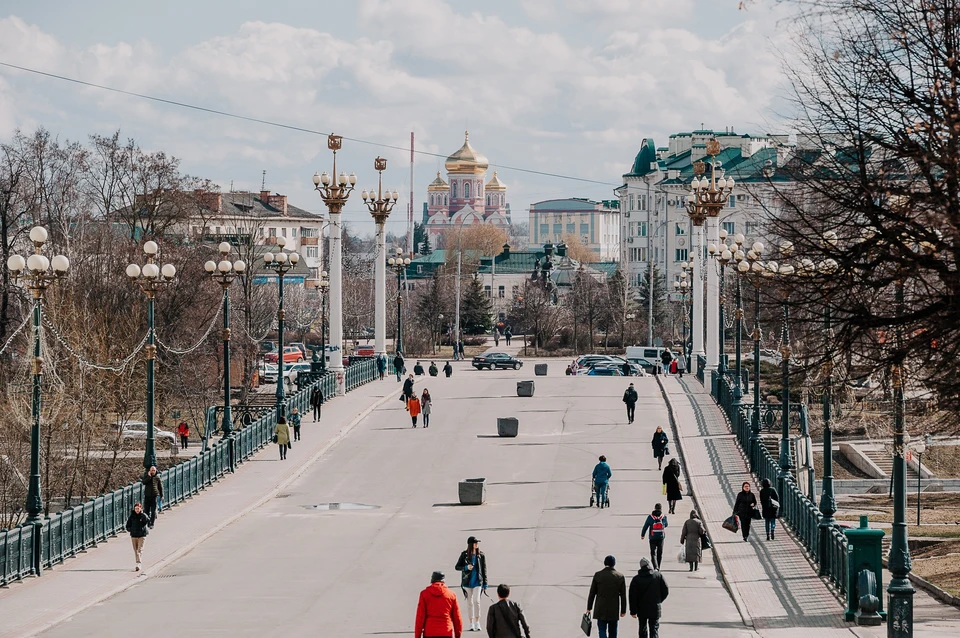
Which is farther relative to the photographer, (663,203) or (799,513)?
(663,203)

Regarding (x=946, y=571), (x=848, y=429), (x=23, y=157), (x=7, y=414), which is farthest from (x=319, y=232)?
(x=946, y=571)

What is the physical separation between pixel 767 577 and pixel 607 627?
729cm

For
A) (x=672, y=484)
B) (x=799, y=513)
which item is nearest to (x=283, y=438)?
(x=672, y=484)

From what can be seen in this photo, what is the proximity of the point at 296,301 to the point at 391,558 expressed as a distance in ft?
249

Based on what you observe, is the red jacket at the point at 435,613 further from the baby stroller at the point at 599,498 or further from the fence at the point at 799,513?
the baby stroller at the point at 599,498

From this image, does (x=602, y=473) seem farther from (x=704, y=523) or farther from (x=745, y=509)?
(x=745, y=509)

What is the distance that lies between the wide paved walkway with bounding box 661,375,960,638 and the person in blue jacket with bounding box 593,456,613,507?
223cm

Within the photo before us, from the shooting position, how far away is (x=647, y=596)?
18.9 metres

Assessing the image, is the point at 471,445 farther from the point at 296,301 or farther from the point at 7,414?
the point at 296,301

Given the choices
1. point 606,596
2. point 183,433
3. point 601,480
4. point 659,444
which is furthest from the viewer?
point 183,433

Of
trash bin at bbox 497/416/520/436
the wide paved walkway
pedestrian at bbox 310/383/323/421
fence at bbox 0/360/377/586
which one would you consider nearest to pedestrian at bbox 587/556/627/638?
the wide paved walkway

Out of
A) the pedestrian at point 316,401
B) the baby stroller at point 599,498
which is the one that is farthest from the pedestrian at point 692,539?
the pedestrian at point 316,401

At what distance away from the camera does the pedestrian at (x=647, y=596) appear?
62.1ft

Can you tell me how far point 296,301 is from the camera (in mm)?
101938
